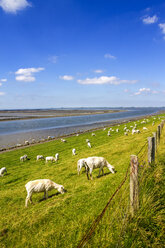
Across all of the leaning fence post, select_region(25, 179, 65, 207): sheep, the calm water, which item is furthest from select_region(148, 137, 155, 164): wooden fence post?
the calm water

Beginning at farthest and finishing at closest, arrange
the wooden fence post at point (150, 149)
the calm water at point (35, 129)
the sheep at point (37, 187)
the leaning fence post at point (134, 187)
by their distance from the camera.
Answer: the calm water at point (35, 129)
the sheep at point (37, 187)
the wooden fence post at point (150, 149)
the leaning fence post at point (134, 187)

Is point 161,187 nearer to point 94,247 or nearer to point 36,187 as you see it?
point 94,247

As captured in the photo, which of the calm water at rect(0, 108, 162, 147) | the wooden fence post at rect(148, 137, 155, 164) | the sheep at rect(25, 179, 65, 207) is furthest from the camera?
the calm water at rect(0, 108, 162, 147)

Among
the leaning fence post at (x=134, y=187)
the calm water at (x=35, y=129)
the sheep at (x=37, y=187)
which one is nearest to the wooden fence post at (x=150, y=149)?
the leaning fence post at (x=134, y=187)

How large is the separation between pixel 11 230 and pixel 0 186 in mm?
11656

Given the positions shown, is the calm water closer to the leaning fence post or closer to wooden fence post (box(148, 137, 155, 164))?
wooden fence post (box(148, 137, 155, 164))

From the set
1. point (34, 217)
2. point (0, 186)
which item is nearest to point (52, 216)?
point (34, 217)

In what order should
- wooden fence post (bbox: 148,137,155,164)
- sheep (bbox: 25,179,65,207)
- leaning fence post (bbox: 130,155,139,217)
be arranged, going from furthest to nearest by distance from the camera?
1. sheep (bbox: 25,179,65,207)
2. wooden fence post (bbox: 148,137,155,164)
3. leaning fence post (bbox: 130,155,139,217)

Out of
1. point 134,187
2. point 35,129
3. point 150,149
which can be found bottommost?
point 35,129

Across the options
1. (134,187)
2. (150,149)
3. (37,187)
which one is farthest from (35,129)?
(134,187)

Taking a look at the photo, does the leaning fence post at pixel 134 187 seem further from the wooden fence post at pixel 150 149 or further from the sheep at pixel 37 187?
the sheep at pixel 37 187

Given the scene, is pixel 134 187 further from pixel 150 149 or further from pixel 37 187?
pixel 37 187

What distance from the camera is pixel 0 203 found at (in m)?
12.0

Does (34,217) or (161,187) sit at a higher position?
(161,187)
